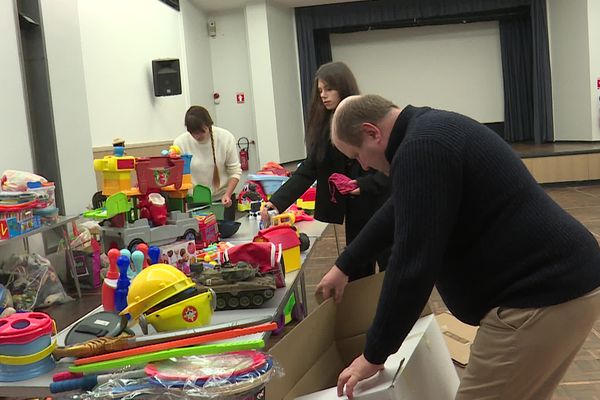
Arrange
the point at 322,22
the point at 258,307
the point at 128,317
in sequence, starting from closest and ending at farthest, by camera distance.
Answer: the point at 128,317
the point at 258,307
the point at 322,22

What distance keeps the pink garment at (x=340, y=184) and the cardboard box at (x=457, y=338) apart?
797 millimetres

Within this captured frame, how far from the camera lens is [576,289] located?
1222 millimetres

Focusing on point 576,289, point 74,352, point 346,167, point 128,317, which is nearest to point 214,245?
point 346,167

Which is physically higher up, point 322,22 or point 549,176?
point 322,22

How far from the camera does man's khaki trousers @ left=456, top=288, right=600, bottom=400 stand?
4.00 ft

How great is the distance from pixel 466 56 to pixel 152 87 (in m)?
5.16

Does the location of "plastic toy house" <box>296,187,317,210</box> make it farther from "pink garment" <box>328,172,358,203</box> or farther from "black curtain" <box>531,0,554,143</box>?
"black curtain" <box>531,0,554,143</box>

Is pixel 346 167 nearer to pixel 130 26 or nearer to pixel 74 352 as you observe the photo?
pixel 74 352

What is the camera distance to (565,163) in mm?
7664

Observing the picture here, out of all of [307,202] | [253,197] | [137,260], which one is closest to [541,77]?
[253,197]

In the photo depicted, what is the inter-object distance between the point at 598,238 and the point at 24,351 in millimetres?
4625

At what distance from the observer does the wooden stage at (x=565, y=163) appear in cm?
760

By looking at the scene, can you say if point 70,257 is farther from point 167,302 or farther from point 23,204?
point 167,302

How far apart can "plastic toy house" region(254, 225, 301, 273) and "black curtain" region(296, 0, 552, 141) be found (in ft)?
22.8
